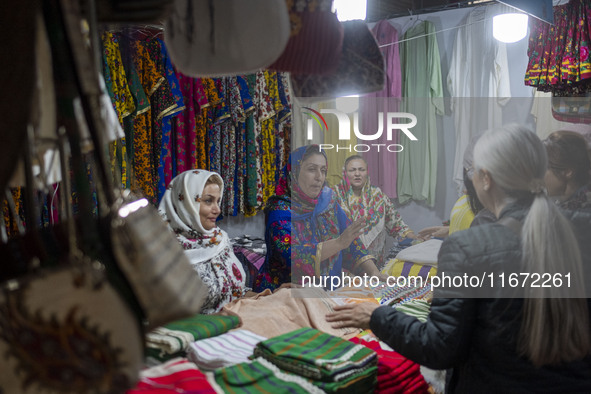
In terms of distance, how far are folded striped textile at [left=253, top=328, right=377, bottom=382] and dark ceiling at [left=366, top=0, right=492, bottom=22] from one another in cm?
170

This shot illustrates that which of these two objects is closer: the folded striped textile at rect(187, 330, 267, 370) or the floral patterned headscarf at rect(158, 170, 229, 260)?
the folded striped textile at rect(187, 330, 267, 370)

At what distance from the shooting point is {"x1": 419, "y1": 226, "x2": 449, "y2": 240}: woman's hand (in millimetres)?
1692

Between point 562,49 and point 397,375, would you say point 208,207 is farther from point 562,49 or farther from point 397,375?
point 562,49

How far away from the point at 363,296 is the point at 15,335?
151 cm

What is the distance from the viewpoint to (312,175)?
1794 mm

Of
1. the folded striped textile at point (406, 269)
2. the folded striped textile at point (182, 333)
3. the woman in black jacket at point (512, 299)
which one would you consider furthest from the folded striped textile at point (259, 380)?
the folded striped textile at point (406, 269)

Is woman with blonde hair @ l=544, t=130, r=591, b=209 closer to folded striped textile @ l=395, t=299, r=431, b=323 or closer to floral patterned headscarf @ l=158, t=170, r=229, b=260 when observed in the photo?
folded striped textile @ l=395, t=299, r=431, b=323

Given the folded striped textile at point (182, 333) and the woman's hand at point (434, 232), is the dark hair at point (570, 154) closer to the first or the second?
the woman's hand at point (434, 232)

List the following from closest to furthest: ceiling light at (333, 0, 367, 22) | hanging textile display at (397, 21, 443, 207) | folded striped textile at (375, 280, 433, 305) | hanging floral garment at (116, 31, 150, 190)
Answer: hanging textile display at (397, 21, 443, 207) → folded striped textile at (375, 280, 433, 305) → ceiling light at (333, 0, 367, 22) → hanging floral garment at (116, 31, 150, 190)

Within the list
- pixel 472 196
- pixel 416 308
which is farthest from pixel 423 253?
pixel 472 196

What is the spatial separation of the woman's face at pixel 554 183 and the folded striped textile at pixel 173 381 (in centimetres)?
111

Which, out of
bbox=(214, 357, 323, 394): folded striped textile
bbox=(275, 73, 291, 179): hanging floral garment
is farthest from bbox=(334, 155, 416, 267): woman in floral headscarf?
bbox=(275, 73, 291, 179): hanging floral garment

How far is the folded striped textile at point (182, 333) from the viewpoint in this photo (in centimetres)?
141

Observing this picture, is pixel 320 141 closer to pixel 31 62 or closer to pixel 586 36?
pixel 31 62
